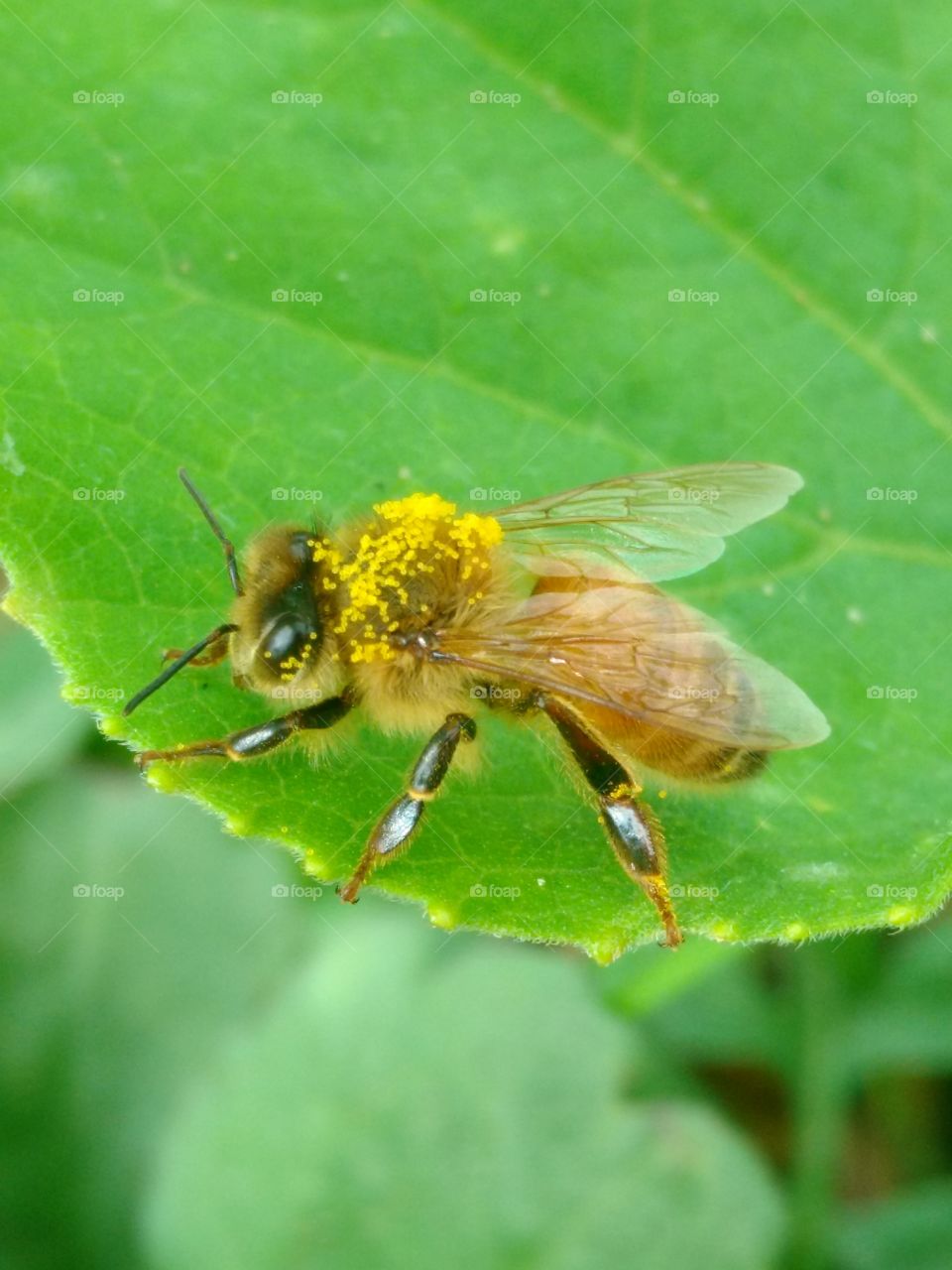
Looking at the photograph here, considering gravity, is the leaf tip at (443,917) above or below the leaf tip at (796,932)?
below

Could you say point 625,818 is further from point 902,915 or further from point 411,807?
point 902,915

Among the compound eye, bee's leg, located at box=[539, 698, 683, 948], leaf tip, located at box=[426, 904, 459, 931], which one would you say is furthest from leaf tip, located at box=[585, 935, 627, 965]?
the compound eye

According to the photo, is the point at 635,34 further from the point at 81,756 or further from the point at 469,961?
the point at 81,756

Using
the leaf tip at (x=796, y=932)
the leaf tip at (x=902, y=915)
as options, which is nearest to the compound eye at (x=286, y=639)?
the leaf tip at (x=796, y=932)

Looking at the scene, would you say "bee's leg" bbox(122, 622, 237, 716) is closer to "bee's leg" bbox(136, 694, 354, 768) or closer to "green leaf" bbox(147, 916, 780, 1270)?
"bee's leg" bbox(136, 694, 354, 768)

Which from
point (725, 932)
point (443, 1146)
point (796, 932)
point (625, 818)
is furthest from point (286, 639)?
point (443, 1146)

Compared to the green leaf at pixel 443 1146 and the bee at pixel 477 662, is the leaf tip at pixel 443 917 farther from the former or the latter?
the green leaf at pixel 443 1146
